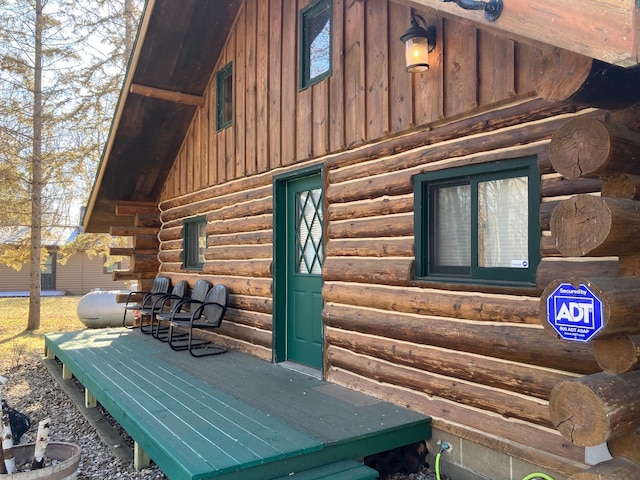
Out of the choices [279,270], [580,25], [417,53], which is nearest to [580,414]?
[580,25]

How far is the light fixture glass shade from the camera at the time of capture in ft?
13.0

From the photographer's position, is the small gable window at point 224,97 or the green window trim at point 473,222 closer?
the green window trim at point 473,222

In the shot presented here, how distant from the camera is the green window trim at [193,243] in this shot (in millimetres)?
8570

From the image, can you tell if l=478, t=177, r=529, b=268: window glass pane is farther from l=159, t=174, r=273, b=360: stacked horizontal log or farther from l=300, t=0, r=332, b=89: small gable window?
l=159, t=174, r=273, b=360: stacked horizontal log

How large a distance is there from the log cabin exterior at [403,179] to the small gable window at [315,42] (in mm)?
37

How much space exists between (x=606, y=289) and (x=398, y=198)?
231cm

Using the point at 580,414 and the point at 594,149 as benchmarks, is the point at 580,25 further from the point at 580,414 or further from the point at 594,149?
the point at 580,414

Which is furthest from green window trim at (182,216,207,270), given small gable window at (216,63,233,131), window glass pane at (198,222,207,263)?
small gable window at (216,63,233,131)

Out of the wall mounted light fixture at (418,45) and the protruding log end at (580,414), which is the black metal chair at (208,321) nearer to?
the wall mounted light fixture at (418,45)

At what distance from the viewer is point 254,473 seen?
3.17m

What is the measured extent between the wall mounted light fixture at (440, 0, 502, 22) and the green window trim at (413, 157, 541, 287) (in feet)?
3.97

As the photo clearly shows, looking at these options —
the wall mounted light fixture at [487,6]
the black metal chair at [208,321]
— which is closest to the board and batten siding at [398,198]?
the black metal chair at [208,321]

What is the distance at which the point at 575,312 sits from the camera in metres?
2.37

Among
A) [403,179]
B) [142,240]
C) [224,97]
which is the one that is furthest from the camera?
[142,240]
